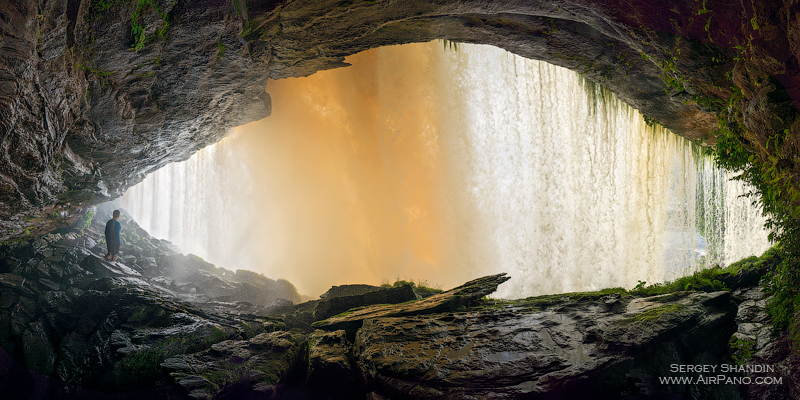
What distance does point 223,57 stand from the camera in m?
8.03

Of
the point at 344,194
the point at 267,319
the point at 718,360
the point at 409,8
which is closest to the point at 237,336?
the point at 267,319

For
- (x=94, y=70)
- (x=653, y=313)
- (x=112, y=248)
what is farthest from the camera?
(x=112, y=248)

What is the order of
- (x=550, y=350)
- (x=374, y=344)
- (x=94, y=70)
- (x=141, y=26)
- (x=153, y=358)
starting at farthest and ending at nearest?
(x=94, y=70), (x=153, y=358), (x=141, y=26), (x=374, y=344), (x=550, y=350)

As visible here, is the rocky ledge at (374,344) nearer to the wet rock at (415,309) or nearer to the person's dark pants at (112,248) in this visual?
the wet rock at (415,309)

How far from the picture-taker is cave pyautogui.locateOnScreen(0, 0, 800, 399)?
5109 millimetres

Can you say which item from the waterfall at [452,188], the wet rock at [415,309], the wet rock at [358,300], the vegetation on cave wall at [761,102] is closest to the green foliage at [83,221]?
the wet rock at [358,300]

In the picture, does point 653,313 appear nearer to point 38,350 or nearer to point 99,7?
point 99,7

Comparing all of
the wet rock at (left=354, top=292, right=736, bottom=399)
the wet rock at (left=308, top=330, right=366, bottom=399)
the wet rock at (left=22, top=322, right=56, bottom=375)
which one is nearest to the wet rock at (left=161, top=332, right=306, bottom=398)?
the wet rock at (left=308, top=330, right=366, bottom=399)

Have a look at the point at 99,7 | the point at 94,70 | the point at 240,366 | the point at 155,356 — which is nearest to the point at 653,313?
the point at 240,366

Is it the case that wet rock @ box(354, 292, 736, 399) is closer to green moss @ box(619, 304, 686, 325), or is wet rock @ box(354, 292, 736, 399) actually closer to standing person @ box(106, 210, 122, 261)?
green moss @ box(619, 304, 686, 325)

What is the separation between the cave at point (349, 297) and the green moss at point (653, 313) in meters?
0.06

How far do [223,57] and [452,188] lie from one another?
13071 millimetres

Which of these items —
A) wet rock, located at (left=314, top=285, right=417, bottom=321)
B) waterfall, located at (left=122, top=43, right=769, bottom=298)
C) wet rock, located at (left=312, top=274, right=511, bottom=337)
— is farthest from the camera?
waterfall, located at (left=122, top=43, right=769, bottom=298)

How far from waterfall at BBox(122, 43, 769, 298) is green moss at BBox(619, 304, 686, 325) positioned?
22.7ft
